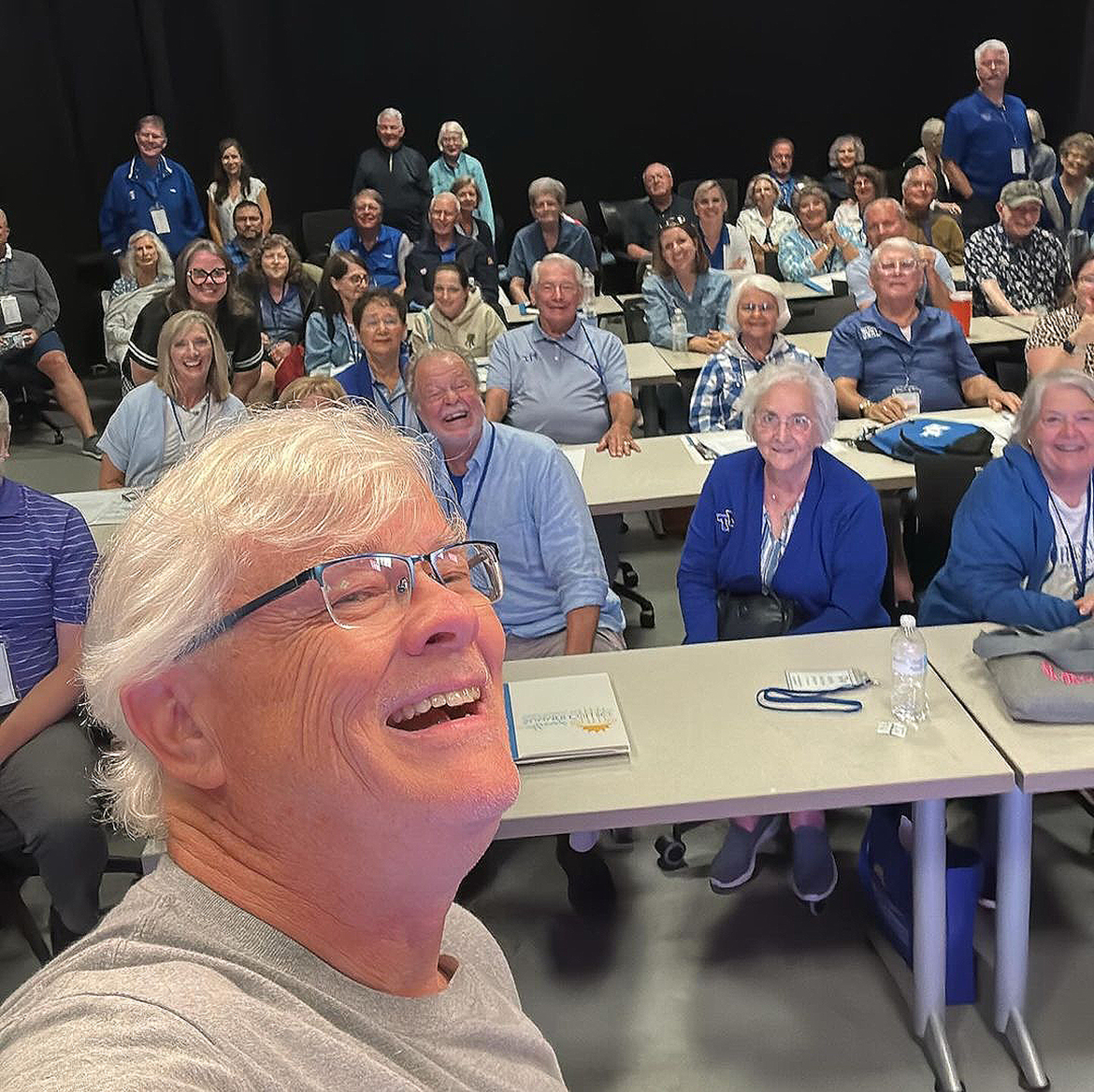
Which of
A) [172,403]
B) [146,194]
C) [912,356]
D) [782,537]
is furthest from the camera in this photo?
[146,194]

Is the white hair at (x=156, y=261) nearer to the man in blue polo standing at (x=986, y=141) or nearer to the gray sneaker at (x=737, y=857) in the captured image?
the man in blue polo standing at (x=986, y=141)

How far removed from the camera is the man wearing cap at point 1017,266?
20.8 feet

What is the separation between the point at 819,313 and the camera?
606 cm

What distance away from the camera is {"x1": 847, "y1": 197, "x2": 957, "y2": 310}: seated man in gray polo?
583cm

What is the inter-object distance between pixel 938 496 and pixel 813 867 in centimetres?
112

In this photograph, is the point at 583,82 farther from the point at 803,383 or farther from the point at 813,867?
the point at 813,867

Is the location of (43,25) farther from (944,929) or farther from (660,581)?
(944,929)

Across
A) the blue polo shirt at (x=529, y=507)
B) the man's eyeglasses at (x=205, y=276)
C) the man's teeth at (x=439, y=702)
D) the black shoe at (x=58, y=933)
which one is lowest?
the black shoe at (x=58, y=933)

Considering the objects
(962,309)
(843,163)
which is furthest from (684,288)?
(843,163)

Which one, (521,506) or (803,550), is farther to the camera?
(521,506)

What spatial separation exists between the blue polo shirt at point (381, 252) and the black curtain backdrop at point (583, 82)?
6.70 feet

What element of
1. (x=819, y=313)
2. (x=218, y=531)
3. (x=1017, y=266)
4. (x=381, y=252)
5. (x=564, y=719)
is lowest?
(x=564, y=719)

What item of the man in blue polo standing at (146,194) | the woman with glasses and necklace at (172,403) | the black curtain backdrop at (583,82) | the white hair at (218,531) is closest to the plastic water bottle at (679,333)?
the woman with glasses and necklace at (172,403)

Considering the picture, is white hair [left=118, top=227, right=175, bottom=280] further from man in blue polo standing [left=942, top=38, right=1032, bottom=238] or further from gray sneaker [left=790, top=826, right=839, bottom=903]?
gray sneaker [left=790, top=826, right=839, bottom=903]
